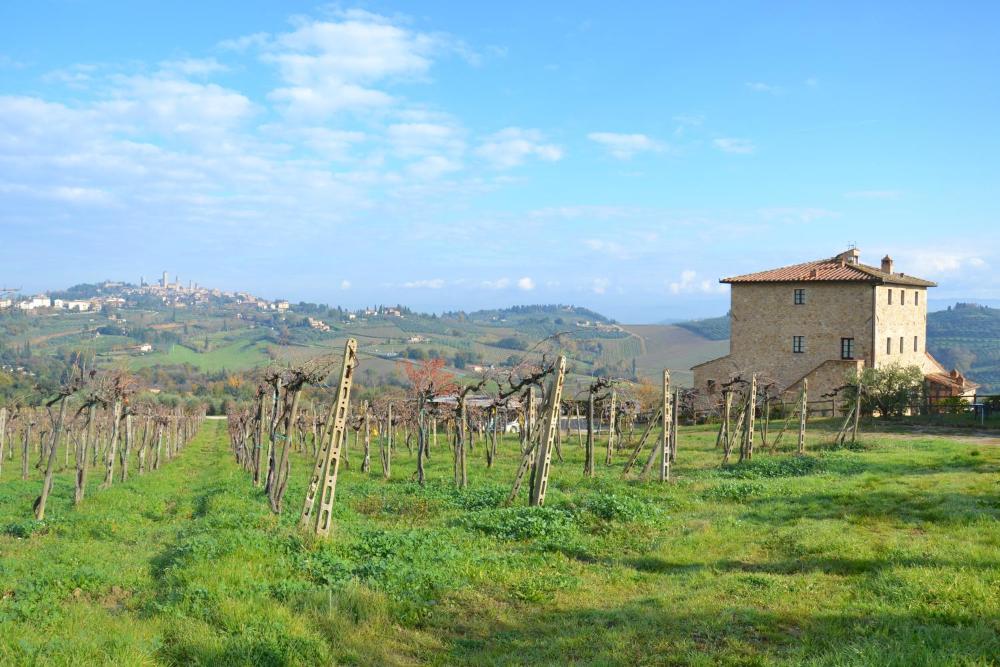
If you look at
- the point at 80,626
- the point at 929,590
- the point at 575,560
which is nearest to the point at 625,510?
the point at 575,560

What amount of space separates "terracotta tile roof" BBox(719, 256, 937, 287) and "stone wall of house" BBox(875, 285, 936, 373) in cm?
62

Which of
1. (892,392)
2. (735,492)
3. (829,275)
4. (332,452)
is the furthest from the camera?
(829,275)

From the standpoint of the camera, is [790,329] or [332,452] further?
[790,329]

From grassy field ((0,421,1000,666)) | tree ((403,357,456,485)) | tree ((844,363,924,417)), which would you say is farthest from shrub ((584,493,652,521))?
tree ((844,363,924,417))

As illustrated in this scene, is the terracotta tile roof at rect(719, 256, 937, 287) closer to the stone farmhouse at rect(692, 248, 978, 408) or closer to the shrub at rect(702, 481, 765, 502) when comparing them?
the stone farmhouse at rect(692, 248, 978, 408)

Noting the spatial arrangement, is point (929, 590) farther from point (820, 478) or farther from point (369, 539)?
point (820, 478)

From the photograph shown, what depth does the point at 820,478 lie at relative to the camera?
17.4 metres

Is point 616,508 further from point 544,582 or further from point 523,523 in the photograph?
point 544,582

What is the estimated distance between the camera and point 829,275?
149 feet

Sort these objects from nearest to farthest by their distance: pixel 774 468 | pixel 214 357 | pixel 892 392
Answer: pixel 774 468 < pixel 892 392 < pixel 214 357

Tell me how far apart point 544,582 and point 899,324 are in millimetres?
45972

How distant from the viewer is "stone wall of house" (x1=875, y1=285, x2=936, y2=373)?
4441cm

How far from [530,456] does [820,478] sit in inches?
297

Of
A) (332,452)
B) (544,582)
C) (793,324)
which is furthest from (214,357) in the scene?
(544,582)
